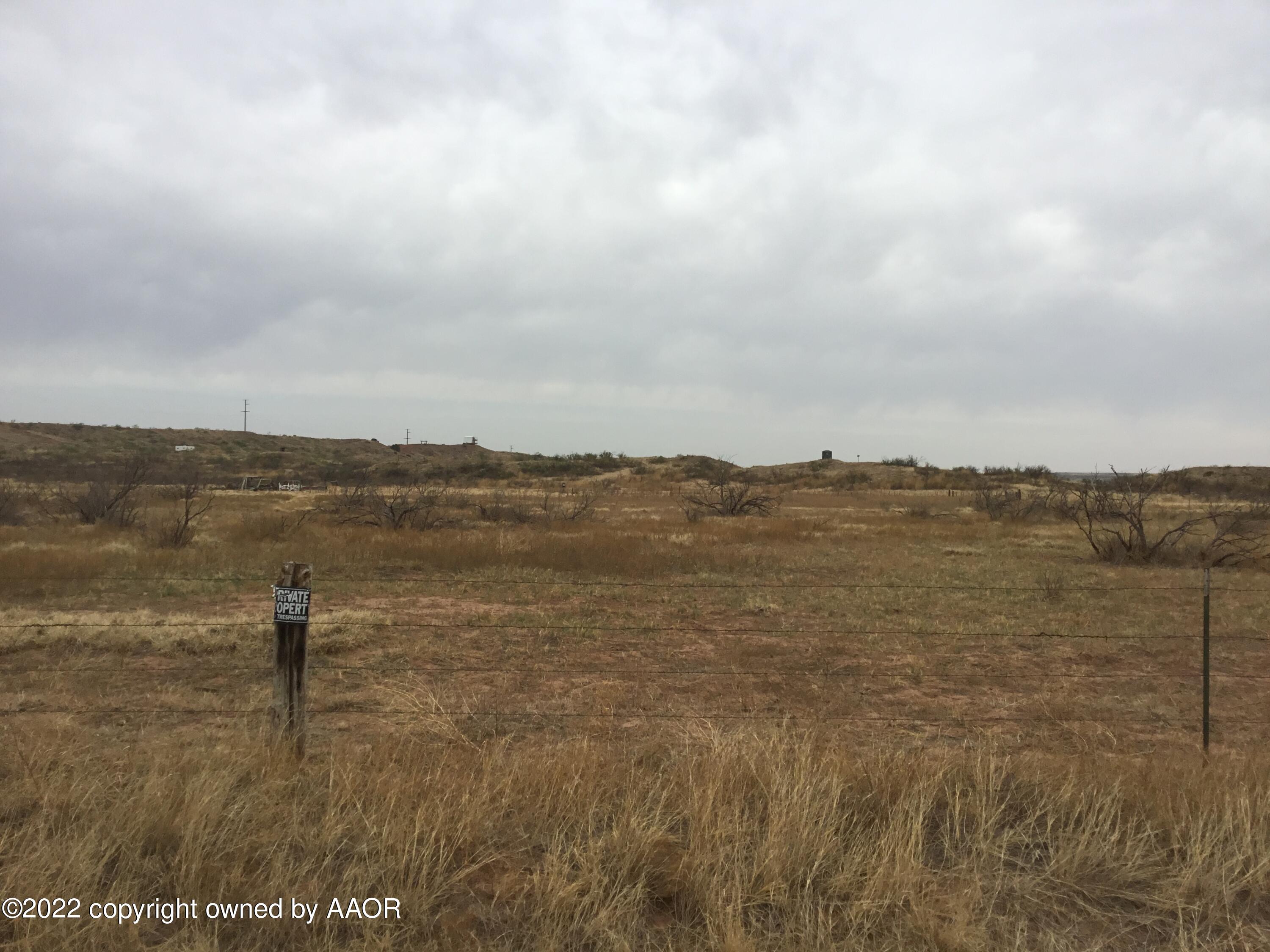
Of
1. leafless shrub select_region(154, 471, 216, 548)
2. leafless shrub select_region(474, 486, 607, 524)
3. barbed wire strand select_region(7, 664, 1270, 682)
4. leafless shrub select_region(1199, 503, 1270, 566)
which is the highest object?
leafless shrub select_region(1199, 503, 1270, 566)

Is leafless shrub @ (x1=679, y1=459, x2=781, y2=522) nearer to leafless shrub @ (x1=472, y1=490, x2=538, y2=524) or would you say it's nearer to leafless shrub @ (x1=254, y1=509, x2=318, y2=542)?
leafless shrub @ (x1=472, y1=490, x2=538, y2=524)

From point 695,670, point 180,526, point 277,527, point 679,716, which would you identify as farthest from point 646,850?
point 277,527

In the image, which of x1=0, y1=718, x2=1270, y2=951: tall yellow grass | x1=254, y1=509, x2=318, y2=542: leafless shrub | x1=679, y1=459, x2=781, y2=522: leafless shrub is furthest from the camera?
x1=679, y1=459, x2=781, y2=522: leafless shrub

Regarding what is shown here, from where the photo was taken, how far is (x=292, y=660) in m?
4.17

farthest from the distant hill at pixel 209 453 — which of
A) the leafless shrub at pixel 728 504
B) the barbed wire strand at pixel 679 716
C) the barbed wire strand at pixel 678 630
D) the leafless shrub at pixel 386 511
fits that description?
the barbed wire strand at pixel 679 716

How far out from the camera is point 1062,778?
4.14m

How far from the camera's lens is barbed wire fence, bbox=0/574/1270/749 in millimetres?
6543

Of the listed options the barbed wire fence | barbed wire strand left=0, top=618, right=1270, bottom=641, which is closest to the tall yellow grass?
the barbed wire fence

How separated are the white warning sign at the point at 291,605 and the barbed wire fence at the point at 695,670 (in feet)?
1.17

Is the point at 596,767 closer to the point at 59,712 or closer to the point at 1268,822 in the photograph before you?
the point at 1268,822

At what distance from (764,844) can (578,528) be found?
18892mm

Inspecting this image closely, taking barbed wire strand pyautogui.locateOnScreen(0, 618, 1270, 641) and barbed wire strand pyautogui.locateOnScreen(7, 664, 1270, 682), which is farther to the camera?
barbed wire strand pyautogui.locateOnScreen(0, 618, 1270, 641)

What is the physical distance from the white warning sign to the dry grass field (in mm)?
720

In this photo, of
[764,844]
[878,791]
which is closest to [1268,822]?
[878,791]
